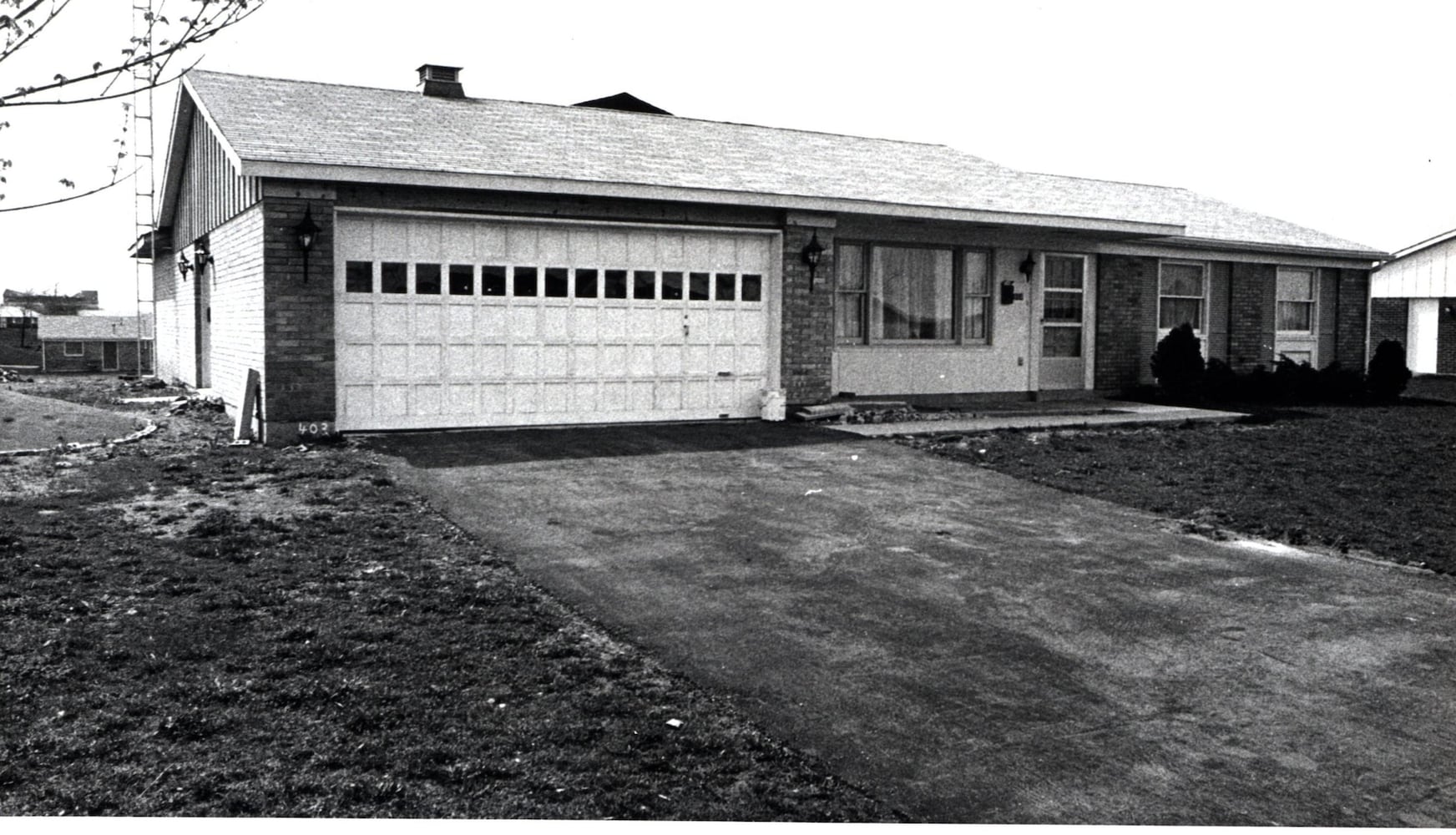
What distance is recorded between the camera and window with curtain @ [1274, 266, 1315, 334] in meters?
22.2

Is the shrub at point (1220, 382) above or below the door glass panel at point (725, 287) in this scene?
below

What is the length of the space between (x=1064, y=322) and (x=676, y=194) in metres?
7.69

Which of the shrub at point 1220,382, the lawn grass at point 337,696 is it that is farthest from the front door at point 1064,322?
the lawn grass at point 337,696

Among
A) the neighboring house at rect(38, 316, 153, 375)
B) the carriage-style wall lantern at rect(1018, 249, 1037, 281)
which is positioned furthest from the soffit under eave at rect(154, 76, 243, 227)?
the neighboring house at rect(38, 316, 153, 375)

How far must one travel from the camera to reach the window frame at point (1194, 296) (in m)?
19.8

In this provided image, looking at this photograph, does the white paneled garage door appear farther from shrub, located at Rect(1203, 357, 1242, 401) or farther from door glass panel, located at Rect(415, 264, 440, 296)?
shrub, located at Rect(1203, 357, 1242, 401)

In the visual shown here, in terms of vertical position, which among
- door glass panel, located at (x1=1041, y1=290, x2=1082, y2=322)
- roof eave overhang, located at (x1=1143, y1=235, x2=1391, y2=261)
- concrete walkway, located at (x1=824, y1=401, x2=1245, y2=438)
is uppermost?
roof eave overhang, located at (x1=1143, y1=235, x2=1391, y2=261)

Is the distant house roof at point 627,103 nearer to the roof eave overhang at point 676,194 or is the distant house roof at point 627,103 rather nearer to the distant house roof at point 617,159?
the distant house roof at point 617,159

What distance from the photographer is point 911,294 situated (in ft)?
55.3

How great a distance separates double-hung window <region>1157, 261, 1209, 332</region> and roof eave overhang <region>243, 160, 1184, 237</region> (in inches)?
96.3

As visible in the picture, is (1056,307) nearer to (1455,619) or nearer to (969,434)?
(969,434)

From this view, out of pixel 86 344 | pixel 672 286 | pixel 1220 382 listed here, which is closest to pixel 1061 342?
pixel 1220 382

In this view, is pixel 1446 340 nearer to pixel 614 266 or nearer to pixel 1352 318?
pixel 1352 318

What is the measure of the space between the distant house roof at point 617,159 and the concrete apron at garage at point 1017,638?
4037mm
